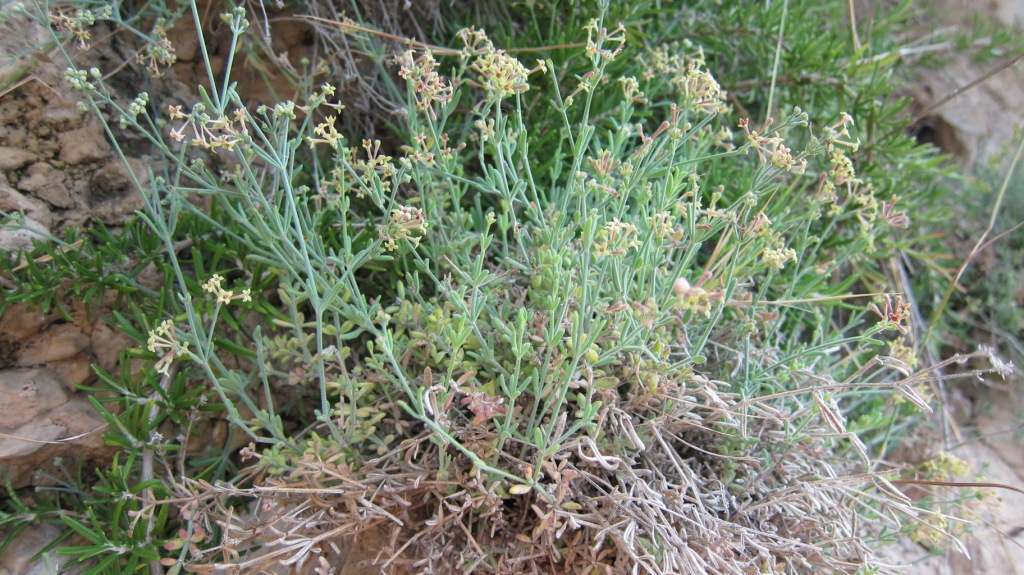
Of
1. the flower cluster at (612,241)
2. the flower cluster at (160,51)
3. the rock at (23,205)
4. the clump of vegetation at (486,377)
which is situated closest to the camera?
the flower cluster at (612,241)

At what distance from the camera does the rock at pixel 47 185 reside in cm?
160

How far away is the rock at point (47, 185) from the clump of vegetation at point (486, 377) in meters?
0.21

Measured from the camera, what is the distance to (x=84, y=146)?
5.52 feet

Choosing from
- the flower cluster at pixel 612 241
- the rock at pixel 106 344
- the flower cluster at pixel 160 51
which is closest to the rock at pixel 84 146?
the flower cluster at pixel 160 51

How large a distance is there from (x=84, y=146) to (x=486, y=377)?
3.79 ft

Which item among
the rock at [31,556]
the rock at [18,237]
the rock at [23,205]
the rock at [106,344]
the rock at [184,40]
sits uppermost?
the rock at [184,40]

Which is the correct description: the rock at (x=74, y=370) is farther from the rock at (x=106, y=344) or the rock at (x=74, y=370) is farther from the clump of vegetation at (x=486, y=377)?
the clump of vegetation at (x=486, y=377)

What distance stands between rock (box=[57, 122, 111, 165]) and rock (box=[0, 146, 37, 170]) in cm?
7

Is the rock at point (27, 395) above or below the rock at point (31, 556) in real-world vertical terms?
above

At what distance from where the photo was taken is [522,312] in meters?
1.22

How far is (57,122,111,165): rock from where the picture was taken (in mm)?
1662

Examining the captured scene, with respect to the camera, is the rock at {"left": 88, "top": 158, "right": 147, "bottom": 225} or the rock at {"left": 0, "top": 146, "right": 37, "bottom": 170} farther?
the rock at {"left": 88, "top": 158, "right": 147, "bottom": 225}

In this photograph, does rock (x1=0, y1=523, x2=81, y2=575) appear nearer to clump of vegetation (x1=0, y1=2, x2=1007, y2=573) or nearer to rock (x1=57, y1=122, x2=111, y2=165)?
clump of vegetation (x1=0, y1=2, x2=1007, y2=573)

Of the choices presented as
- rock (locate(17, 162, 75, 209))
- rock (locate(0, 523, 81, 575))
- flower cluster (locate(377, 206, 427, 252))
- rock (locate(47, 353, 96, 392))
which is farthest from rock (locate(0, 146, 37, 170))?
flower cluster (locate(377, 206, 427, 252))
